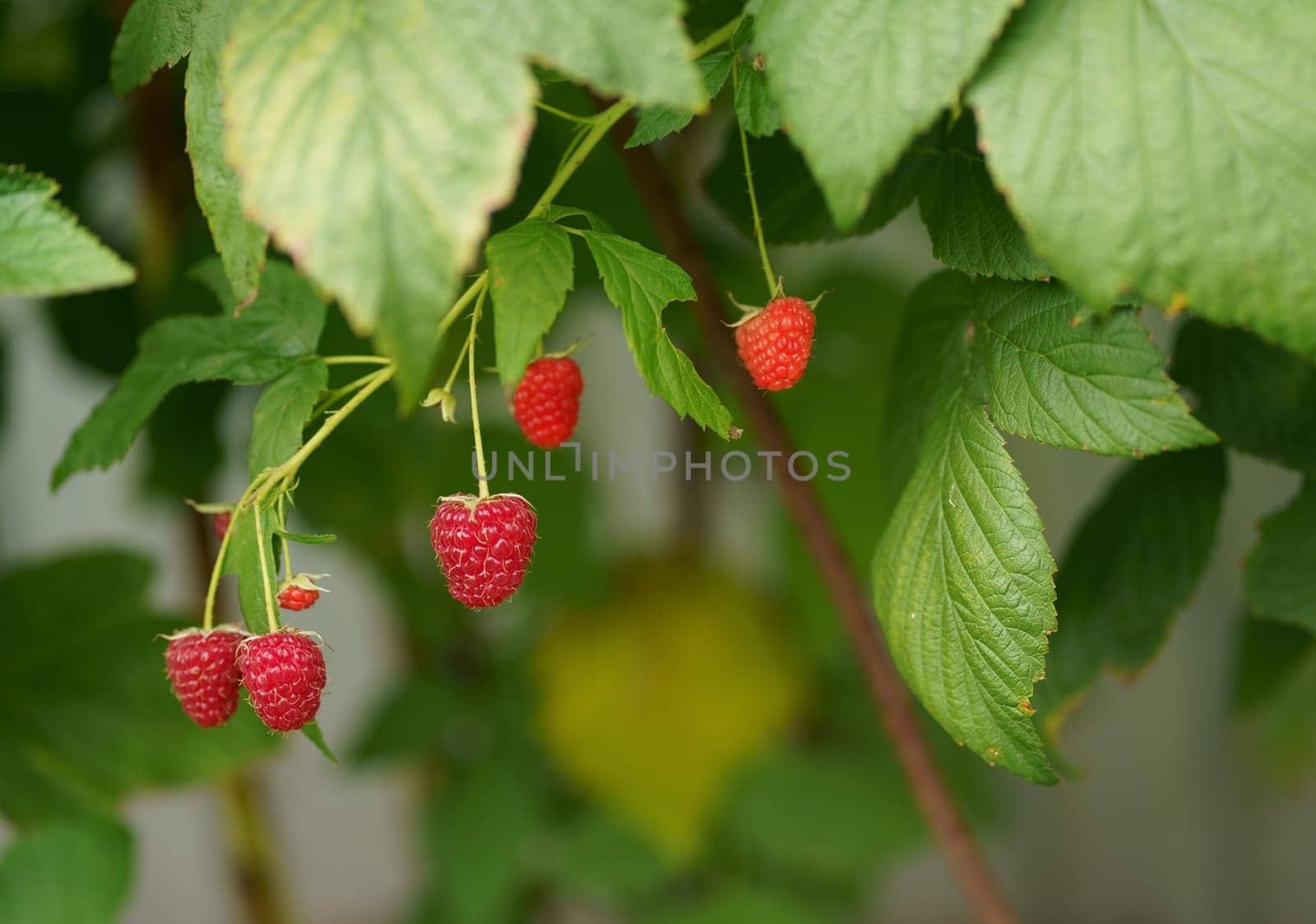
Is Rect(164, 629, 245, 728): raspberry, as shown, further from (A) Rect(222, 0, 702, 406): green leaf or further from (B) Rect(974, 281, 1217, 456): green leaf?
(B) Rect(974, 281, 1217, 456): green leaf

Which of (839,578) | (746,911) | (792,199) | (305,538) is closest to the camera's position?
(305,538)

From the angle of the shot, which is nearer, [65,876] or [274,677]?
[274,677]

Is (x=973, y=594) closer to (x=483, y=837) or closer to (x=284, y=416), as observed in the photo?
(x=284, y=416)

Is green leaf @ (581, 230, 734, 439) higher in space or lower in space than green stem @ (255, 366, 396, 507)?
higher

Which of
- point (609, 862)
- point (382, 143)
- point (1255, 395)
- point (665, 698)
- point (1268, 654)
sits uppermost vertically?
point (382, 143)

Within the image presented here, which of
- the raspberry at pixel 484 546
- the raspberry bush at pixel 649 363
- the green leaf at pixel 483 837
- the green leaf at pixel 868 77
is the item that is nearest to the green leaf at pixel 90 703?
the raspberry bush at pixel 649 363

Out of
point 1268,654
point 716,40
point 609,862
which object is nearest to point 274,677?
point 716,40

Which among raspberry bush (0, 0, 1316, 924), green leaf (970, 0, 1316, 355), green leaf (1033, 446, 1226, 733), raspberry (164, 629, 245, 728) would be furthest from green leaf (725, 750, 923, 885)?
green leaf (970, 0, 1316, 355)

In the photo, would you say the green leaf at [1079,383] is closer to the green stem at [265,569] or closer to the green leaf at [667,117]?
the green leaf at [667,117]
